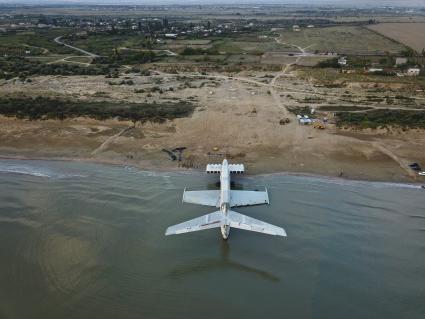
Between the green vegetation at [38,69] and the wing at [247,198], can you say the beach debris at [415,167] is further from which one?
the green vegetation at [38,69]

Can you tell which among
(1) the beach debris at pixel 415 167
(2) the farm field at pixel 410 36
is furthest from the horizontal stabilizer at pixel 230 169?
(2) the farm field at pixel 410 36

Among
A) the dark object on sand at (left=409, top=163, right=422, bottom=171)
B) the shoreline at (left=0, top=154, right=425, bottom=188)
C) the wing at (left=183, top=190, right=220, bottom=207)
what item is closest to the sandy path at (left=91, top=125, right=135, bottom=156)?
the shoreline at (left=0, top=154, right=425, bottom=188)

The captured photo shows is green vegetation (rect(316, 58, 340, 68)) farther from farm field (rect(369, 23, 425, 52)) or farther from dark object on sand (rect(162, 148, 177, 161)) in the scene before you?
dark object on sand (rect(162, 148, 177, 161))

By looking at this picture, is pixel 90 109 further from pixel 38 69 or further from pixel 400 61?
pixel 400 61

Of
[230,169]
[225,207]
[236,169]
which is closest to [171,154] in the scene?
[230,169]

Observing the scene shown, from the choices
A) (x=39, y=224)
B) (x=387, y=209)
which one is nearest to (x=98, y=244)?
(x=39, y=224)

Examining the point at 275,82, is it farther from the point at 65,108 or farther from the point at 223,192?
the point at 223,192
